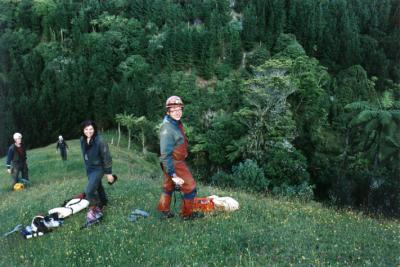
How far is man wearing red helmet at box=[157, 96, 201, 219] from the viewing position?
891cm

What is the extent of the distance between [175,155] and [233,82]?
193 ft

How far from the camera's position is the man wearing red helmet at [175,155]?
8906 mm

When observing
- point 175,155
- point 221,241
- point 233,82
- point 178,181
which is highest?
point 175,155

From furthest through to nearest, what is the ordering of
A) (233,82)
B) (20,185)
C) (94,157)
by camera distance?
(233,82) < (20,185) < (94,157)

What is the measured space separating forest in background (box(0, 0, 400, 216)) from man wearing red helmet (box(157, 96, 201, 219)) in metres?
21.6

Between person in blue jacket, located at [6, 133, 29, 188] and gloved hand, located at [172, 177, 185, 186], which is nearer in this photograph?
gloved hand, located at [172, 177, 185, 186]

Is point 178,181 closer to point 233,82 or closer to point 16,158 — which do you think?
point 16,158

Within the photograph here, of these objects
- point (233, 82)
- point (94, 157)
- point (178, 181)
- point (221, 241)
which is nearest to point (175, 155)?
point (178, 181)

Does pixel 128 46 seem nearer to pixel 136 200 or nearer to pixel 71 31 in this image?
pixel 71 31

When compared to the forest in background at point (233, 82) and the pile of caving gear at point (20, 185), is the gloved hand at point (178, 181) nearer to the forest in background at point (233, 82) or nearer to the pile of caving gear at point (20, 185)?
the pile of caving gear at point (20, 185)

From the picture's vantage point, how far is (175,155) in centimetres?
912

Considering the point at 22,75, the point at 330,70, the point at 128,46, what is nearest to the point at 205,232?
the point at 22,75

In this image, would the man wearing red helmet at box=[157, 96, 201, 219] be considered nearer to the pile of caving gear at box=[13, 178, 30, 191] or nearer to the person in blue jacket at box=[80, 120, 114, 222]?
the person in blue jacket at box=[80, 120, 114, 222]

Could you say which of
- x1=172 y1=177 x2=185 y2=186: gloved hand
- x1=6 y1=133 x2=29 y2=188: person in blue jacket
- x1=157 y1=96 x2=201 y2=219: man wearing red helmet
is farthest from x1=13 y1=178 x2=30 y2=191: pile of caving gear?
x1=172 y1=177 x2=185 y2=186: gloved hand
